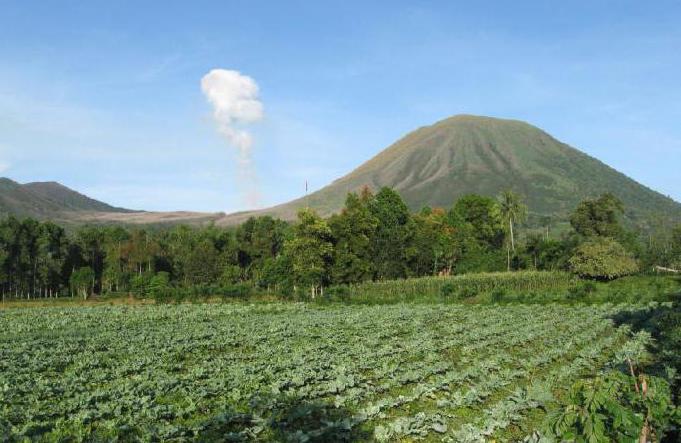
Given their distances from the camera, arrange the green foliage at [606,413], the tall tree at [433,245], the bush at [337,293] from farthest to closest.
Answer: the tall tree at [433,245] < the bush at [337,293] < the green foliage at [606,413]

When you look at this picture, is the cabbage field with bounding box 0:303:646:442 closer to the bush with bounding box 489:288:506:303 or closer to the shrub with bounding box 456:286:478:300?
the bush with bounding box 489:288:506:303

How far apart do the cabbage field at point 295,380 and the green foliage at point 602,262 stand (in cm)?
4562

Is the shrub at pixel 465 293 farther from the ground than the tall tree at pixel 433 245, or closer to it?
closer to it

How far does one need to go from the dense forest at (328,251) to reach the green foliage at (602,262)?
137 mm

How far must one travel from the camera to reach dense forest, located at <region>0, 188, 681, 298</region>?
249 feet

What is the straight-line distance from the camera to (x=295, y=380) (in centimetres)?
1591

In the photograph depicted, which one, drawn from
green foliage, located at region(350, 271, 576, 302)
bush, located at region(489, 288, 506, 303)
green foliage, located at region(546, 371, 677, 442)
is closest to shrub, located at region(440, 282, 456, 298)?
green foliage, located at region(350, 271, 576, 302)

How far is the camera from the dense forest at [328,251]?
7581 centimetres

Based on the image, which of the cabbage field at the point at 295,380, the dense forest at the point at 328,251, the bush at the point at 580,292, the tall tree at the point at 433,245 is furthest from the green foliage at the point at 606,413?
the tall tree at the point at 433,245

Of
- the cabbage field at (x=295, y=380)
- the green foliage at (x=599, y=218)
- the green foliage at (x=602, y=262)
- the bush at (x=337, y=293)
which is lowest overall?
the bush at (x=337, y=293)

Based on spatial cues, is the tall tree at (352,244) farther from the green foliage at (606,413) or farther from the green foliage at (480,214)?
the green foliage at (606,413)

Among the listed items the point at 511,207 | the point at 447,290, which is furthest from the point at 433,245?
the point at 447,290

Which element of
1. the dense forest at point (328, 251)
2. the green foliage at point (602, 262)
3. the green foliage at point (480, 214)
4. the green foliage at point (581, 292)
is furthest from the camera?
the green foliage at point (480, 214)

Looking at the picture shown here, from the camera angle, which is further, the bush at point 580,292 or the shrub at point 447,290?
the shrub at point 447,290
